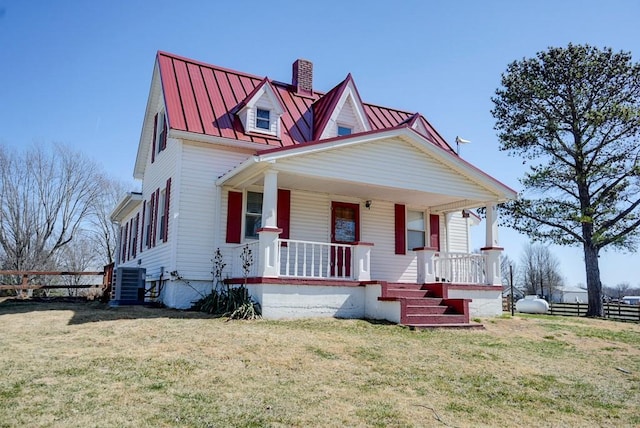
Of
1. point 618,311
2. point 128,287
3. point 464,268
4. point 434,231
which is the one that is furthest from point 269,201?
point 618,311

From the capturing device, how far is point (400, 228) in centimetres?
1554

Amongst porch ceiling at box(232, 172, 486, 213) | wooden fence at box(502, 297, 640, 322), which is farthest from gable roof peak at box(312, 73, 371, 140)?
wooden fence at box(502, 297, 640, 322)

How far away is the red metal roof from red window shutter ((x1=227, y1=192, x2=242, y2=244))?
163 centimetres

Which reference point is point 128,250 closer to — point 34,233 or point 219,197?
point 219,197

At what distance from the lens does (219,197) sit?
13242 millimetres

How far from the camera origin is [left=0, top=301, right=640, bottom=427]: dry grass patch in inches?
199

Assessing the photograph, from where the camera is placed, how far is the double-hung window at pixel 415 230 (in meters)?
15.9

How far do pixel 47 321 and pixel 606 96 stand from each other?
20.9 metres

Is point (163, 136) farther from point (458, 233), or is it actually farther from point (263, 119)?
point (458, 233)

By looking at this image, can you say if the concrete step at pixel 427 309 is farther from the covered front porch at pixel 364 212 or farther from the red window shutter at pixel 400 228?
the red window shutter at pixel 400 228

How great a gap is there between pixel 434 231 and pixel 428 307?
17.7ft

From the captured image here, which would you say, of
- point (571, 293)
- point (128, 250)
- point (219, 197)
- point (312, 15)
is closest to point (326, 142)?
point (312, 15)

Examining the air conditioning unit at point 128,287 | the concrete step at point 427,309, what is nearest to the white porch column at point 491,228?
the concrete step at point 427,309

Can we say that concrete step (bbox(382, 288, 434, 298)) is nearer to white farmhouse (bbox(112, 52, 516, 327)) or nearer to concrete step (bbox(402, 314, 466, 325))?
white farmhouse (bbox(112, 52, 516, 327))
